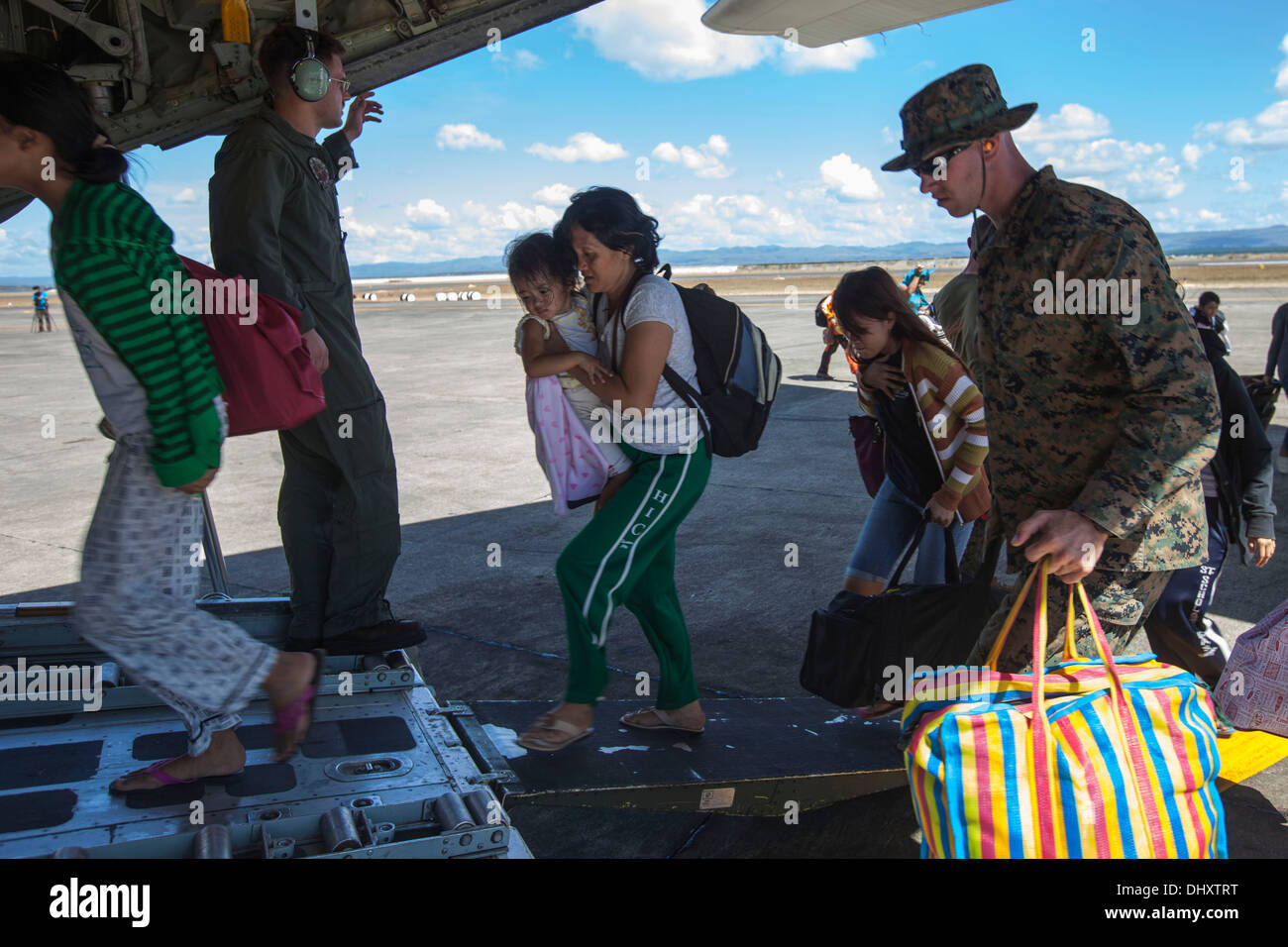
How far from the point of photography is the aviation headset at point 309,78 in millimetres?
3170

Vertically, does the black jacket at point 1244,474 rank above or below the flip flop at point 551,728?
above

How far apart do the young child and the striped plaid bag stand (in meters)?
1.44

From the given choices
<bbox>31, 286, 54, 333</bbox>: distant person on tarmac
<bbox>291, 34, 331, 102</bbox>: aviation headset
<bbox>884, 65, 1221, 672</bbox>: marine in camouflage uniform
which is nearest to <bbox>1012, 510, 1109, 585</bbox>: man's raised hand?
<bbox>884, 65, 1221, 672</bbox>: marine in camouflage uniform

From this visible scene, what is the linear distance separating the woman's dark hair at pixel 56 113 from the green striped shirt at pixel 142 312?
0.18 feet

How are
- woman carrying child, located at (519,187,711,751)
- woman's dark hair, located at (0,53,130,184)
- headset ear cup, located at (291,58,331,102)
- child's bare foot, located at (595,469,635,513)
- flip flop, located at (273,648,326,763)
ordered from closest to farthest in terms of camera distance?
woman's dark hair, located at (0,53,130,184), flip flop, located at (273,648,326,763), woman carrying child, located at (519,187,711,751), child's bare foot, located at (595,469,635,513), headset ear cup, located at (291,58,331,102)

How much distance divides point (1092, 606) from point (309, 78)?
281cm

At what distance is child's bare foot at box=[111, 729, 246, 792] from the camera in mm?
2447

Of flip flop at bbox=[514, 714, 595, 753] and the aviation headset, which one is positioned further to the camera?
the aviation headset

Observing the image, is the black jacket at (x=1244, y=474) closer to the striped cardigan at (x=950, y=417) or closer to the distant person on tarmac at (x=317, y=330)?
the striped cardigan at (x=950, y=417)

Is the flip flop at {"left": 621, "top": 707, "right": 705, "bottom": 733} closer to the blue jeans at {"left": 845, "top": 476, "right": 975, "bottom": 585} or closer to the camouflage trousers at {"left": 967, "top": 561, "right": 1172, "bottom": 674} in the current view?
the blue jeans at {"left": 845, "top": 476, "right": 975, "bottom": 585}

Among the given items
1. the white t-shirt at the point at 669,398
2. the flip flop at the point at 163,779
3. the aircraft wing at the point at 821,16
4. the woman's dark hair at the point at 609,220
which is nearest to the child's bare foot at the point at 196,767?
the flip flop at the point at 163,779
